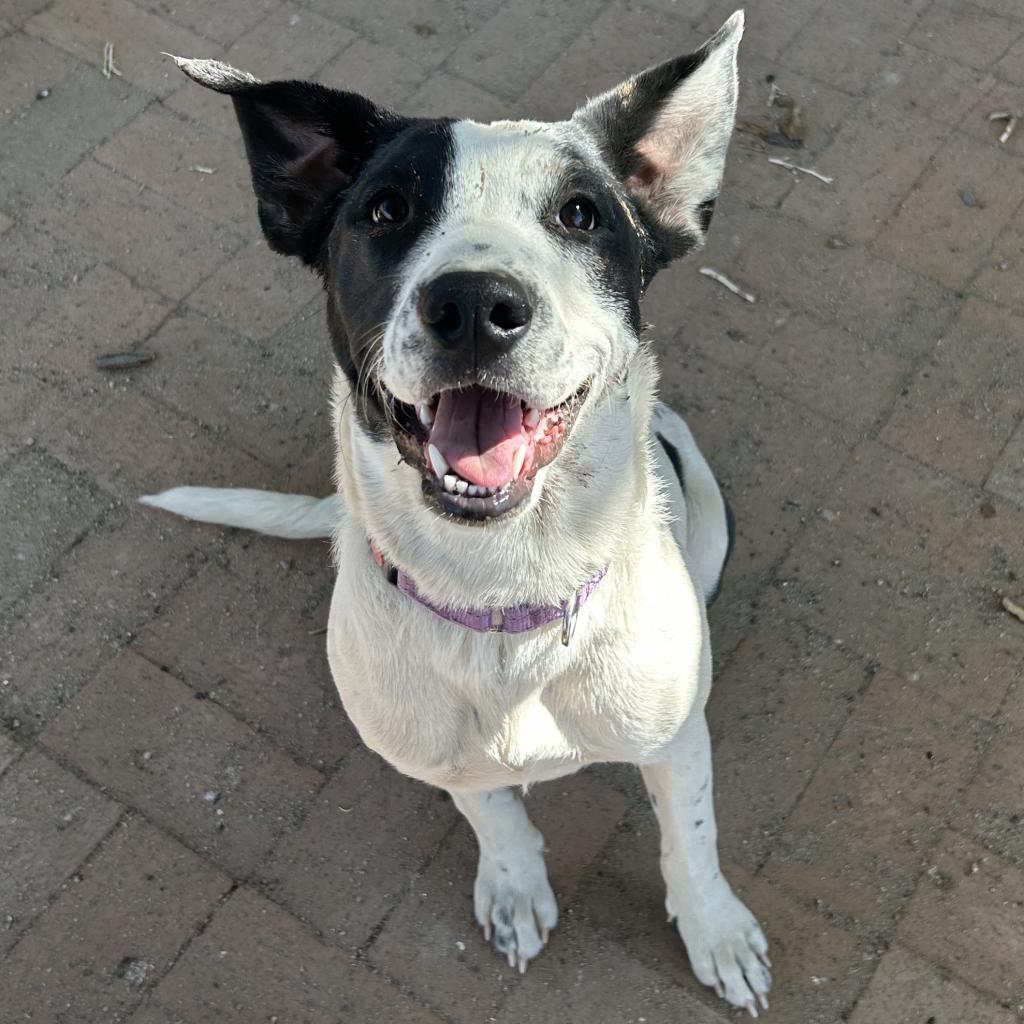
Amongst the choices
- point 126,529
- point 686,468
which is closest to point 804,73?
point 686,468

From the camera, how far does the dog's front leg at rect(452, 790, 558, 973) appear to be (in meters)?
2.98

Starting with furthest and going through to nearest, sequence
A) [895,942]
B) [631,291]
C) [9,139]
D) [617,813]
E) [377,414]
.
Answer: [9,139], [617,813], [895,942], [631,291], [377,414]

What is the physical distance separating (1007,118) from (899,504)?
6.79 feet

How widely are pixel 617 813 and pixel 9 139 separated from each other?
13.0ft

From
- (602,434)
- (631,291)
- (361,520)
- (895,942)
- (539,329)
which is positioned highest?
(539,329)

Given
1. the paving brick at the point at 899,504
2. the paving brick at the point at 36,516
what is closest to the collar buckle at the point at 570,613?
the paving brick at the point at 899,504

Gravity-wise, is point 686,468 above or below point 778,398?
above

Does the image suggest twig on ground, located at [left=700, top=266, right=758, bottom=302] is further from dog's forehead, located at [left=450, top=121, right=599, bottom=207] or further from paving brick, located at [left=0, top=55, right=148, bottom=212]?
paving brick, located at [left=0, top=55, right=148, bottom=212]

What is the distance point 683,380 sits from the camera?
4.10m

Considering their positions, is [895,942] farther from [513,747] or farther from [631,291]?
[631,291]

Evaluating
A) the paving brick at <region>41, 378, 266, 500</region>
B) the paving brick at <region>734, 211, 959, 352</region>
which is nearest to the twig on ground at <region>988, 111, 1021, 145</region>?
the paving brick at <region>734, 211, 959, 352</region>

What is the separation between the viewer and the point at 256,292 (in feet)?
14.5

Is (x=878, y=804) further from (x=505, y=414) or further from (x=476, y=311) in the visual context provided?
(x=476, y=311)

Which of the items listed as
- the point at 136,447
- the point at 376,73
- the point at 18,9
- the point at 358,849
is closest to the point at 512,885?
the point at 358,849
